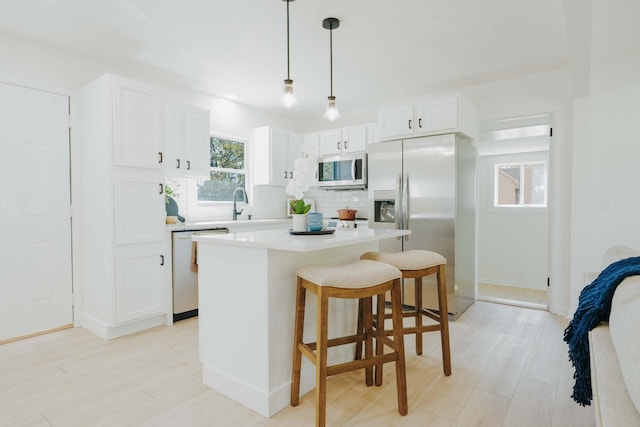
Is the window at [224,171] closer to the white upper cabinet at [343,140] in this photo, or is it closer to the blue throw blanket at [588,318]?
the white upper cabinet at [343,140]

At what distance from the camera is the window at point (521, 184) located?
5148 mm

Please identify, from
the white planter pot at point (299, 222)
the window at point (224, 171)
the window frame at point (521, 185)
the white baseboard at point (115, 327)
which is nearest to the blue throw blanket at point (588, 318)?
the white planter pot at point (299, 222)

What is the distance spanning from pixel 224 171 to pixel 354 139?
5.87 feet

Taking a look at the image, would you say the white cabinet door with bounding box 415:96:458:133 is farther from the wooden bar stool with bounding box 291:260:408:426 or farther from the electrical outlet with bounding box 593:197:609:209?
the wooden bar stool with bounding box 291:260:408:426

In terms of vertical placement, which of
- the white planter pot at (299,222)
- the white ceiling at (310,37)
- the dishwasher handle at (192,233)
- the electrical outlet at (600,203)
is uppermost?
the white ceiling at (310,37)

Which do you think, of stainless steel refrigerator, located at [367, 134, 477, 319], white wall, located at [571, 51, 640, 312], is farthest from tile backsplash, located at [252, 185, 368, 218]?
white wall, located at [571, 51, 640, 312]

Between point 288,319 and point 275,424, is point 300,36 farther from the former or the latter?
point 275,424

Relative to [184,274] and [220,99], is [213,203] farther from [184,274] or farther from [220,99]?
[220,99]

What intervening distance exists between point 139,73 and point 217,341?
9.57 ft

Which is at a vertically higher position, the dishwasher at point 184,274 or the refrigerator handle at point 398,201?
the refrigerator handle at point 398,201

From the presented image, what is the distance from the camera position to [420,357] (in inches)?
99.4

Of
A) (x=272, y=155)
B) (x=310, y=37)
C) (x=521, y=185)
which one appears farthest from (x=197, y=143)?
(x=521, y=185)

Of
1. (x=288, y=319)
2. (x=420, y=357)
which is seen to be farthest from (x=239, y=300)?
(x=420, y=357)

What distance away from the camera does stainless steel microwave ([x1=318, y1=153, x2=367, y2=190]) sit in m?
4.44
